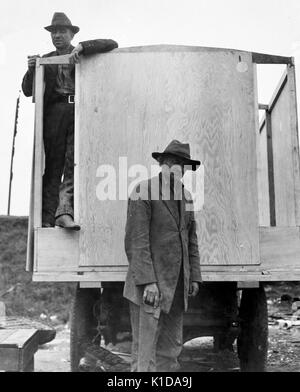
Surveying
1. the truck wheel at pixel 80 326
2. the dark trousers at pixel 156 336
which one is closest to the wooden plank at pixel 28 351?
the truck wheel at pixel 80 326

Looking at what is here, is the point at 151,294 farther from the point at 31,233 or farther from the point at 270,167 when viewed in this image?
the point at 270,167

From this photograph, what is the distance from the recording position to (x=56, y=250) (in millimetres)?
5062

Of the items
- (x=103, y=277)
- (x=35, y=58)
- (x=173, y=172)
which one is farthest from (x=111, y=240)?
(x=35, y=58)

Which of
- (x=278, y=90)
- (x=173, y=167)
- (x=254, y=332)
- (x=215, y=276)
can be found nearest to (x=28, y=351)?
(x=215, y=276)

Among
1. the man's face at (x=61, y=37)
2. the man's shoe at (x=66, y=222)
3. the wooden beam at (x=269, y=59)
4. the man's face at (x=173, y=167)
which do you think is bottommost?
the man's shoe at (x=66, y=222)

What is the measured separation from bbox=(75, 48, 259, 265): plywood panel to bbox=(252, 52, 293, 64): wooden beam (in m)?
0.22

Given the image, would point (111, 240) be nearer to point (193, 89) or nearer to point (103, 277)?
point (103, 277)

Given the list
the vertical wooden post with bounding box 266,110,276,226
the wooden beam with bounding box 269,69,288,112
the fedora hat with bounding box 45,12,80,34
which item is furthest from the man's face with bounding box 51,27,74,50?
the vertical wooden post with bounding box 266,110,276,226

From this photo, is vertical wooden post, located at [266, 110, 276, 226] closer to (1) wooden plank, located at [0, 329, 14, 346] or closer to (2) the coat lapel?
(2) the coat lapel

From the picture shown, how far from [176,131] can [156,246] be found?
110cm

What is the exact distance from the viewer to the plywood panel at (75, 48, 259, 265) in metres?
5.04

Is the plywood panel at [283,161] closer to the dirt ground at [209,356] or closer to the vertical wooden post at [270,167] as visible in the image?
the vertical wooden post at [270,167]

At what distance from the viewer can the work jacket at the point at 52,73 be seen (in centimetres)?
511
